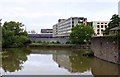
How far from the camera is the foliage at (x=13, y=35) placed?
2119 inches

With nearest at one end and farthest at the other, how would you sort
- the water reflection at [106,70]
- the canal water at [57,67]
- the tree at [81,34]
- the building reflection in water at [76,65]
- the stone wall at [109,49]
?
the water reflection at [106,70]
the canal water at [57,67]
the building reflection in water at [76,65]
the stone wall at [109,49]
the tree at [81,34]

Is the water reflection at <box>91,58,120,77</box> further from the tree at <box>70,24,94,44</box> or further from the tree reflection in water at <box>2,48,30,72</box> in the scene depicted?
the tree at <box>70,24,94,44</box>

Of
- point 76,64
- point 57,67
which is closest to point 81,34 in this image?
point 76,64

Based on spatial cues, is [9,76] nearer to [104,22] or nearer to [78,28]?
[78,28]

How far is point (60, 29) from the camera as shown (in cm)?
13100

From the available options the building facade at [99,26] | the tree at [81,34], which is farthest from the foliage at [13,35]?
the building facade at [99,26]

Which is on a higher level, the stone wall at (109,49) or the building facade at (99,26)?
the building facade at (99,26)

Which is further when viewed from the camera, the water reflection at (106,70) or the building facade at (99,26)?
the building facade at (99,26)

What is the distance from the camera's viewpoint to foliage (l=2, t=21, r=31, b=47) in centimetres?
5381

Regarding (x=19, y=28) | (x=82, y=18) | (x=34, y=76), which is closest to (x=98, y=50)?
(x=34, y=76)

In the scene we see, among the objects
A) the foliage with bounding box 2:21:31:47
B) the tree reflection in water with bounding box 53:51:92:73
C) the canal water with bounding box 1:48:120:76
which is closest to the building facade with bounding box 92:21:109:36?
the foliage with bounding box 2:21:31:47

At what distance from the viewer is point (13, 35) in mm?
56812

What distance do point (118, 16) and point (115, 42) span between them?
101 ft

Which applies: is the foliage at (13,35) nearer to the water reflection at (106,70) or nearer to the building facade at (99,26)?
the water reflection at (106,70)
